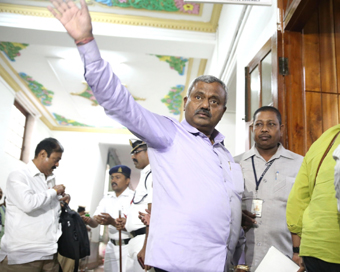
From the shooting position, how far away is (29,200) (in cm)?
250

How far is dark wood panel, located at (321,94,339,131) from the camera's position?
2275 millimetres

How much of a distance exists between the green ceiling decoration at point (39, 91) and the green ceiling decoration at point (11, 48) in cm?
83

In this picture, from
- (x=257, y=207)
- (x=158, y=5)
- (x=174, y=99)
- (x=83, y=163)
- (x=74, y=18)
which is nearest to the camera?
(x=74, y=18)

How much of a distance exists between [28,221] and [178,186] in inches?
72.0

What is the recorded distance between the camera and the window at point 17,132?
8.04 m

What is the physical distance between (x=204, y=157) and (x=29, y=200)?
1718 mm

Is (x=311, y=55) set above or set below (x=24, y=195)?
above

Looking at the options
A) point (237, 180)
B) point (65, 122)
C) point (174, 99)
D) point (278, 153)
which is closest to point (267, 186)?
point (278, 153)

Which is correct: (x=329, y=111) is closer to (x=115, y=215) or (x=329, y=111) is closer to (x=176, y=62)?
(x=115, y=215)

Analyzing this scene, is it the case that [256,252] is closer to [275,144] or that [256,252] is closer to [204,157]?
[275,144]

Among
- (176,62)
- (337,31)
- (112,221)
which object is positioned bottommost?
(112,221)

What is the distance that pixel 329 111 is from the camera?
A: 2307 mm

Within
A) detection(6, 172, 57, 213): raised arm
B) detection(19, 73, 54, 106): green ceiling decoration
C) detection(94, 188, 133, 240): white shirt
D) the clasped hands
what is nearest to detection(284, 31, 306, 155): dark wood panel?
detection(6, 172, 57, 213): raised arm

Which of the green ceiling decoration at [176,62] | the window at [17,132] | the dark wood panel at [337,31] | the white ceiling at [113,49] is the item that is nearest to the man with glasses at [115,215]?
the white ceiling at [113,49]
